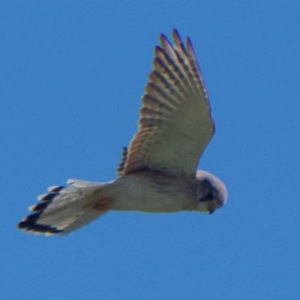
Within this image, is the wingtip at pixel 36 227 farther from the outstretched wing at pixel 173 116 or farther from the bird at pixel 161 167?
the outstretched wing at pixel 173 116

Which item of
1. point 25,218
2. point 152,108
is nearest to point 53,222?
point 25,218

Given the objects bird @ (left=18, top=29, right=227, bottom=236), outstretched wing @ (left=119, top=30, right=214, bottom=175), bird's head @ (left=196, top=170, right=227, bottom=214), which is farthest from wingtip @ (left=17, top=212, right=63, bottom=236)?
bird's head @ (left=196, top=170, right=227, bottom=214)

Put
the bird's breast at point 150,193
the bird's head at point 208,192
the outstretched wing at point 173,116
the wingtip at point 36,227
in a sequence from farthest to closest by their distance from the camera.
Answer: the wingtip at point 36,227
the bird's head at point 208,192
the bird's breast at point 150,193
the outstretched wing at point 173,116

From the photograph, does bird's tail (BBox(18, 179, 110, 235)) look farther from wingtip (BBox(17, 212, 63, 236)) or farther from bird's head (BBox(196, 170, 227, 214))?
bird's head (BBox(196, 170, 227, 214))

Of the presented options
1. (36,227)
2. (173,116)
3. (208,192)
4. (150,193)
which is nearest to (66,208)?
(36,227)

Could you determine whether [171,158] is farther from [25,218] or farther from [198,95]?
[25,218]

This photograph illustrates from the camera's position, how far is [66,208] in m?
11.7

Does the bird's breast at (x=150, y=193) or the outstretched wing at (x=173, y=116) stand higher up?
the outstretched wing at (x=173, y=116)

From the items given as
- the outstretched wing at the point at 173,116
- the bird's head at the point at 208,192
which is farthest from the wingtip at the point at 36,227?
the bird's head at the point at 208,192

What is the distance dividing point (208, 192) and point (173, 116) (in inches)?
42.8

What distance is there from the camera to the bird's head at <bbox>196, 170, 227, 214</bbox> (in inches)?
454

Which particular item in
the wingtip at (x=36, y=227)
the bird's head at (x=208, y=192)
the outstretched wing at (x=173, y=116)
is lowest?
the wingtip at (x=36, y=227)

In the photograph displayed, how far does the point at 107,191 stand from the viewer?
11.4 m

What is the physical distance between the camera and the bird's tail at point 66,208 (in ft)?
37.9
